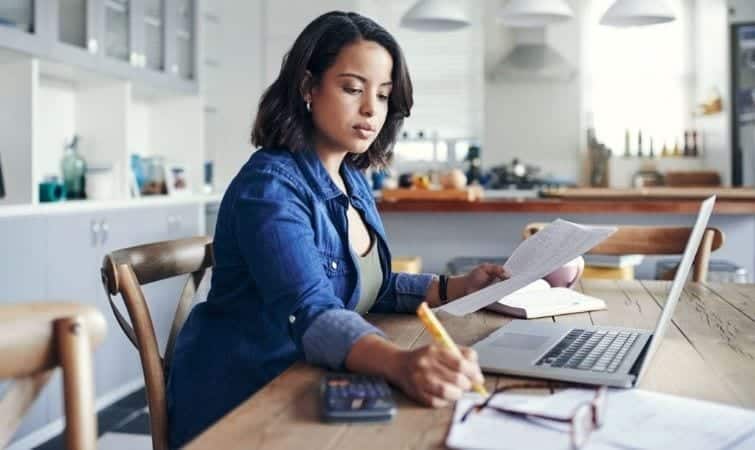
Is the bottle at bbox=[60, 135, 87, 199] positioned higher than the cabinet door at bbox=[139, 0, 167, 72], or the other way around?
the cabinet door at bbox=[139, 0, 167, 72]

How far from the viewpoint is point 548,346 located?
1.15 m

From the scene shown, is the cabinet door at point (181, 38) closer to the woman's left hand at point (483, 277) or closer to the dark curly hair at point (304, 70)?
the dark curly hair at point (304, 70)

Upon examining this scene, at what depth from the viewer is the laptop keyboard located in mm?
1018

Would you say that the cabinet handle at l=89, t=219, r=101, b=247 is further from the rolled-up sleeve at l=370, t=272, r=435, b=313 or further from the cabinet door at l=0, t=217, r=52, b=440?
the rolled-up sleeve at l=370, t=272, r=435, b=313

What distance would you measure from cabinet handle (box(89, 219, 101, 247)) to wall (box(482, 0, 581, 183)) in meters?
4.26

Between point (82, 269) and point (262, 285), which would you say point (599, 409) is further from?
point (82, 269)

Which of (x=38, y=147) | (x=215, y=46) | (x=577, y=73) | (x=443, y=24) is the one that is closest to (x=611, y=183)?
(x=577, y=73)

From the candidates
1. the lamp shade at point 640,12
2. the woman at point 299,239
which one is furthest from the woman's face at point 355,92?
the lamp shade at point 640,12

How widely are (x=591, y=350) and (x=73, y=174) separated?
9.75 ft

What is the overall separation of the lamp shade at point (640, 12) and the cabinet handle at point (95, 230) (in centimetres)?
261

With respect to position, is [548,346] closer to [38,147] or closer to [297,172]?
[297,172]

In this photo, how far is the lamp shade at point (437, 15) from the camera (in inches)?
170

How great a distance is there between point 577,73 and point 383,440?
6.48 metres

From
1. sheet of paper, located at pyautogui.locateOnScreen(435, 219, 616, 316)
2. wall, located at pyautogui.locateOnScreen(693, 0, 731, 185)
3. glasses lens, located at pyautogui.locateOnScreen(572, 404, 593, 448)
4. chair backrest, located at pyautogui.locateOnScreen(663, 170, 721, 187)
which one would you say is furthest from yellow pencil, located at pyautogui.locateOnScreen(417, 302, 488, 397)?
chair backrest, located at pyautogui.locateOnScreen(663, 170, 721, 187)
